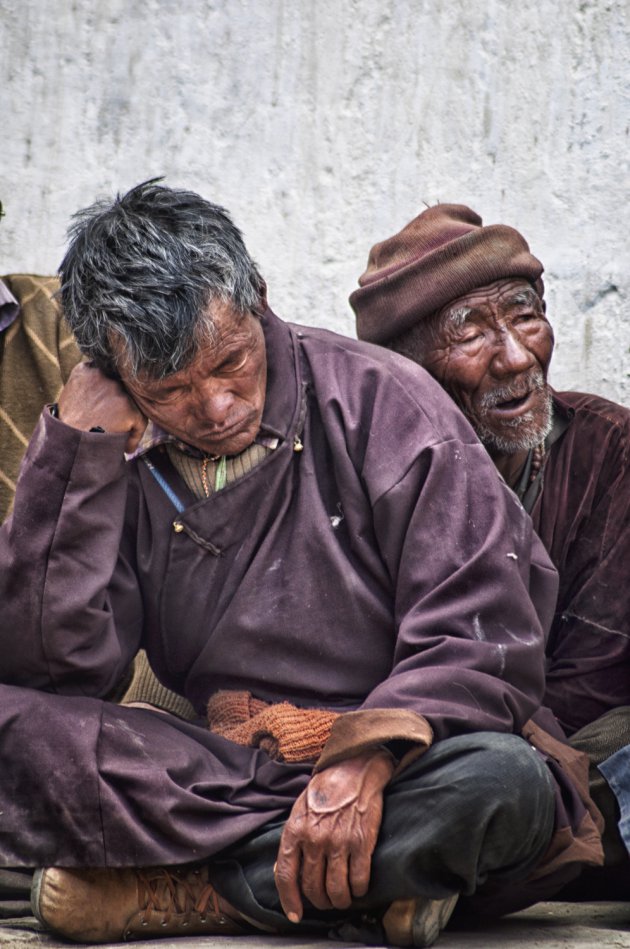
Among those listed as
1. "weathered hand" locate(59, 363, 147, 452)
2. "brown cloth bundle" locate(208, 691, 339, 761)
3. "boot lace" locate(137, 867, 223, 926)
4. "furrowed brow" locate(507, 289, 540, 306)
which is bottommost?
"boot lace" locate(137, 867, 223, 926)

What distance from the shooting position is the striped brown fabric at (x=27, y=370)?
480cm

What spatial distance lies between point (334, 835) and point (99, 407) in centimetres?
115

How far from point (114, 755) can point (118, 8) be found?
3.00m

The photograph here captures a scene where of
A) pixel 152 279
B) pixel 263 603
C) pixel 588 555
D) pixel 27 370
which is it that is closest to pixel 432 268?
pixel 588 555

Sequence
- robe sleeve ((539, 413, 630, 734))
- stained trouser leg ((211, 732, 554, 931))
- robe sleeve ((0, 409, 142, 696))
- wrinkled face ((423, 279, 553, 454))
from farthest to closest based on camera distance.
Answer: wrinkled face ((423, 279, 553, 454)), robe sleeve ((539, 413, 630, 734)), robe sleeve ((0, 409, 142, 696)), stained trouser leg ((211, 732, 554, 931))

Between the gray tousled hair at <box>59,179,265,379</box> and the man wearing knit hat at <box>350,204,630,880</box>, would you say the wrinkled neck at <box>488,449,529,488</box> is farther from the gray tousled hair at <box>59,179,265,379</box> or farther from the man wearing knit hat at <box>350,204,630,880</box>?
the gray tousled hair at <box>59,179,265,379</box>

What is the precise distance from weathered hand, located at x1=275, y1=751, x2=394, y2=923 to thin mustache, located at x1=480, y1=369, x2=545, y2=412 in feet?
4.37

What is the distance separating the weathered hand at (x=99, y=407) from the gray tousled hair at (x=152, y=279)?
50 mm

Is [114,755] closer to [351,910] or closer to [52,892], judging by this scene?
[52,892]

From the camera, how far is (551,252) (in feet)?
17.2

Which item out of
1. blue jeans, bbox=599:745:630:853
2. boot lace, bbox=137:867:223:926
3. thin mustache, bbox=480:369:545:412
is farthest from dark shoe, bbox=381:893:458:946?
thin mustache, bbox=480:369:545:412

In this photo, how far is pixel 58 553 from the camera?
11.5 ft

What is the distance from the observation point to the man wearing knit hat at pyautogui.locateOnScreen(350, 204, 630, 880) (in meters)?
4.06

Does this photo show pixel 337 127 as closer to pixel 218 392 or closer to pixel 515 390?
pixel 515 390
